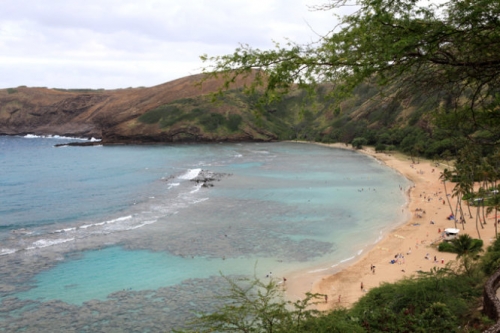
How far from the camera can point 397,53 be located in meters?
6.18

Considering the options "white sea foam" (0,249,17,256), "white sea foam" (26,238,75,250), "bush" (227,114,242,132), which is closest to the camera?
"white sea foam" (0,249,17,256)

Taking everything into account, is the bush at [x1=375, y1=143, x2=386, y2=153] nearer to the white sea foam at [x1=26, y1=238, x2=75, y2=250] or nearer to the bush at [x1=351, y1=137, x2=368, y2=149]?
the bush at [x1=351, y1=137, x2=368, y2=149]

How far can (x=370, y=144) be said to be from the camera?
123312 mm

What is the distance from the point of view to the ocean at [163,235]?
24578 mm

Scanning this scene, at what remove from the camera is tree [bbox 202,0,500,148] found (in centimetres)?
622

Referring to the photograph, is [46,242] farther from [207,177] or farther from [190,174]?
[190,174]

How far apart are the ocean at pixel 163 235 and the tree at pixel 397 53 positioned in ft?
60.6

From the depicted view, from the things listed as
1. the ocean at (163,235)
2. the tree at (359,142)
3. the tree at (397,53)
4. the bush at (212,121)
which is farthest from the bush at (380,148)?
the tree at (397,53)

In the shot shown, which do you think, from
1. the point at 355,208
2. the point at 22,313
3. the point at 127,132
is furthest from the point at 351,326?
the point at 127,132

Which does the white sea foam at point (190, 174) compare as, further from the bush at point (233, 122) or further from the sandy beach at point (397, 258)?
the bush at point (233, 122)

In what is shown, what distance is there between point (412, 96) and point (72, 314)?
22515 mm

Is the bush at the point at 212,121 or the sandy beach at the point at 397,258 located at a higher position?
the bush at the point at 212,121

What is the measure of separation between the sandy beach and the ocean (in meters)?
1.38

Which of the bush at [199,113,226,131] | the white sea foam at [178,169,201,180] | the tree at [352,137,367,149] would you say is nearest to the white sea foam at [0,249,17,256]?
the white sea foam at [178,169,201,180]
